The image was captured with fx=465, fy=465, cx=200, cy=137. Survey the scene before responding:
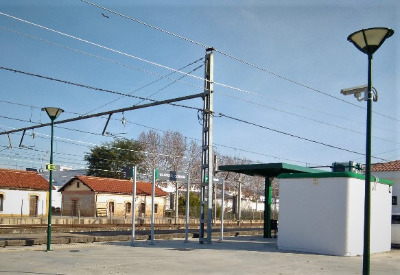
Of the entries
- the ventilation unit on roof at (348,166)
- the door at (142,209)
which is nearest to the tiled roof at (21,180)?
the door at (142,209)

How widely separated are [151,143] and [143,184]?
17.9ft

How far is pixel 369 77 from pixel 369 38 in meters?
0.64

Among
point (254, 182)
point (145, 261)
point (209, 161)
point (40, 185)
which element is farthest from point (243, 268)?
point (254, 182)

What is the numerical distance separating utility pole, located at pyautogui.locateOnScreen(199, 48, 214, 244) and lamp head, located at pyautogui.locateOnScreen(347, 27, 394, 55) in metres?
11.2

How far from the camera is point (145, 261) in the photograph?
12188mm

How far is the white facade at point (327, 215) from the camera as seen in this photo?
14.9 m

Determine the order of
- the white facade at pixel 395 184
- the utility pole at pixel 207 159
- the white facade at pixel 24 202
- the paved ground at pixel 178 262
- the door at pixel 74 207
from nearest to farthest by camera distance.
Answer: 1. the paved ground at pixel 178 262
2. the utility pole at pixel 207 159
3. the white facade at pixel 395 184
4. the white facade at pixel 24 202
5. the door at pixel 74 207

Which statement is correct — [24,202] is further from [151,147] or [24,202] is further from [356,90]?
[356,90]

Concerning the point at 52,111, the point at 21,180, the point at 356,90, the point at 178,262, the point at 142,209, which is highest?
the point at 52,111

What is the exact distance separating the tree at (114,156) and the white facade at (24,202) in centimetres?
1684

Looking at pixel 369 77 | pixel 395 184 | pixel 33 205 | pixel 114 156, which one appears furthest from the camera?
pixel 114 156

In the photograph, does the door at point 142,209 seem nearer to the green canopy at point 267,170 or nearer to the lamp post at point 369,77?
the green canopy at point 267,170

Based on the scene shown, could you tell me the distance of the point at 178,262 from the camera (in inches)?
477

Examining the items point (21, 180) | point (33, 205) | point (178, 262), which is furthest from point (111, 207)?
point (178, 262)
